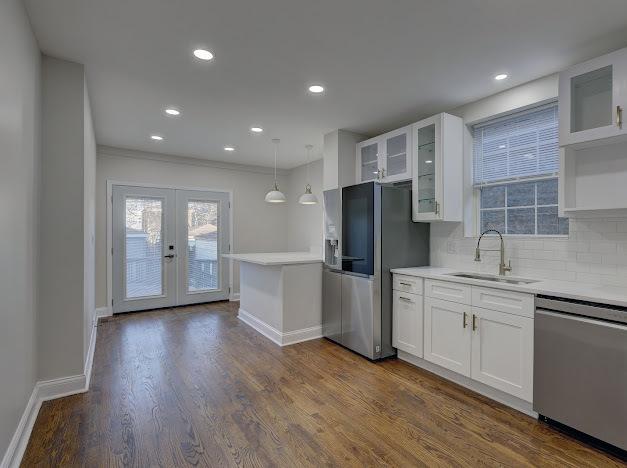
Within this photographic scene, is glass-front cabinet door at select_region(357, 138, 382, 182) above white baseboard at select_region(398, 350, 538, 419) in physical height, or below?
above

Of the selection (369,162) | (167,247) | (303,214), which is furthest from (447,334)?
(167,247)

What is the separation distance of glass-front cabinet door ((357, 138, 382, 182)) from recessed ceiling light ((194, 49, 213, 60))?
7.12ft

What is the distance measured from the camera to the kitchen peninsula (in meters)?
3.83

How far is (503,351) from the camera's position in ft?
8.09

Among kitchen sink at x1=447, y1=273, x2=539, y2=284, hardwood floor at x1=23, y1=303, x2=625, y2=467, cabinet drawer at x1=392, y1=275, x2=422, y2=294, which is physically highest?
kitchen sink at x1=447, y1=273, x2=539, y2=284

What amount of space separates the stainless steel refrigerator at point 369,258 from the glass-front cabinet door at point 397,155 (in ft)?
0.86

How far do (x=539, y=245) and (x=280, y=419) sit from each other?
2552mm

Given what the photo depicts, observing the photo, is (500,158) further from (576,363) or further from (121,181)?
(121,181)

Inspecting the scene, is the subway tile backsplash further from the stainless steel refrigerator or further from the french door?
the french door

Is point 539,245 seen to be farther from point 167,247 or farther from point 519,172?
point 167,247

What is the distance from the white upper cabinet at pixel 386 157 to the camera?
11.9 ft

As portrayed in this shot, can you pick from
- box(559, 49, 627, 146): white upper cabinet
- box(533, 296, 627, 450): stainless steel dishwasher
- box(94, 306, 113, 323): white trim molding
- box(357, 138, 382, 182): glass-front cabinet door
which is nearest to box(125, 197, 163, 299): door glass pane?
box(94, 306, 113, 323): white trim molding

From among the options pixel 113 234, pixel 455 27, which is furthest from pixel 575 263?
pixel 113 234

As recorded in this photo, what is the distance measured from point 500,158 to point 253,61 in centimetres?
246
